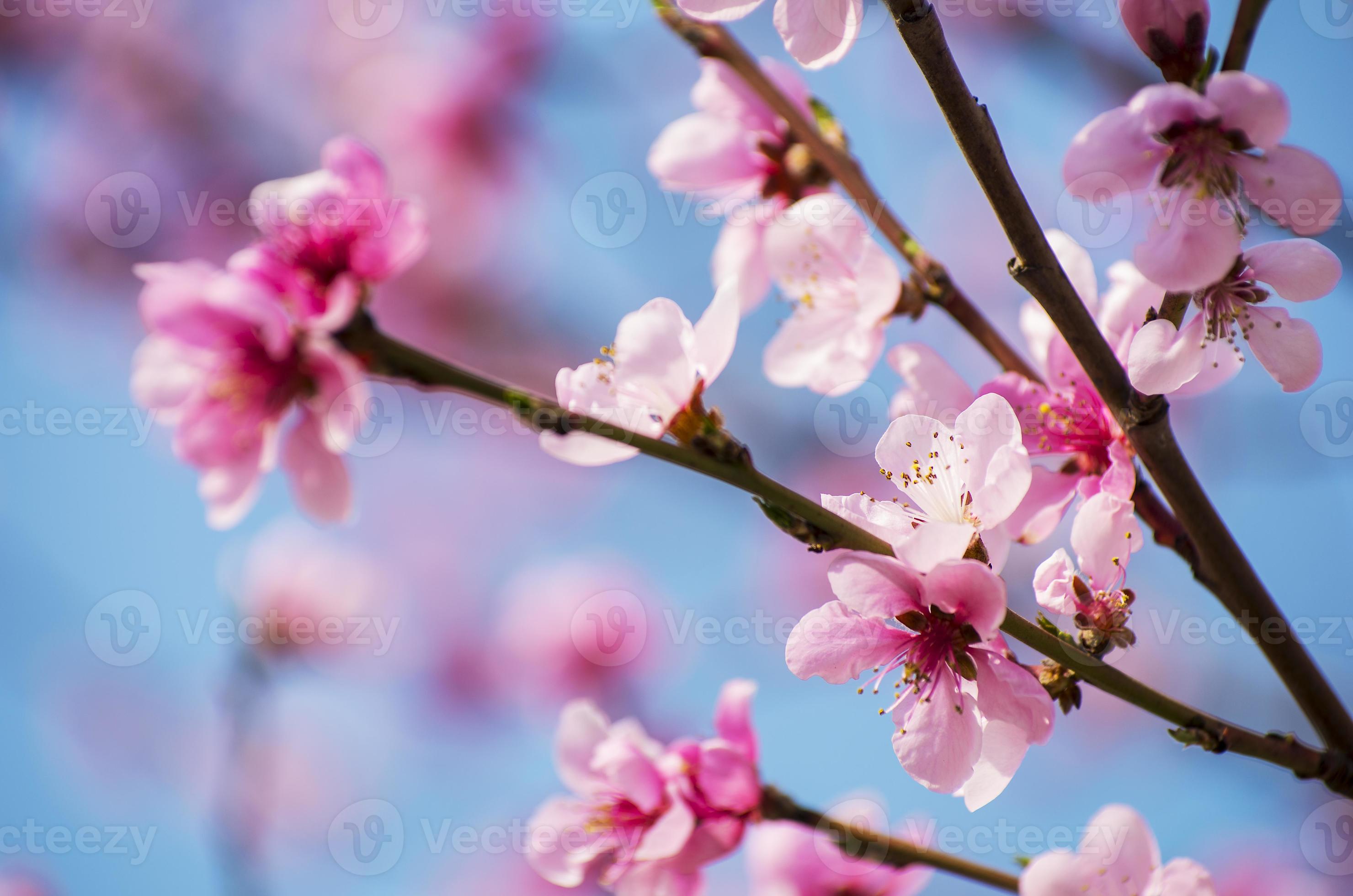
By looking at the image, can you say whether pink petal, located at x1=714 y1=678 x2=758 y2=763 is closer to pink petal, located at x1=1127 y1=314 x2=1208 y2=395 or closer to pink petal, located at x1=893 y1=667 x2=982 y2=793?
pink petal, located at x1=893 y1=667 x2=982 y2=793

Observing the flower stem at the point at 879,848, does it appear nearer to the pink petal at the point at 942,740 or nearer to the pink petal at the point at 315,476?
the pink petal at the point at 942,740

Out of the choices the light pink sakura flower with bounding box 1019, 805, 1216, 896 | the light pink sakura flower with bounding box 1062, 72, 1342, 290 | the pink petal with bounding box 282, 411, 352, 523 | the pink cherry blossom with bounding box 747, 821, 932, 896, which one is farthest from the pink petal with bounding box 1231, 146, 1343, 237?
the pink cherry blossom with bounding box 747, 821, 932, 896

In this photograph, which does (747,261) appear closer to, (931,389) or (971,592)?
(931,389)

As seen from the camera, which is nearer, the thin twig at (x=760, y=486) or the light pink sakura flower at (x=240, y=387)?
the thin twig at (x=760, y=486)

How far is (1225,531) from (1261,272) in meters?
0.25

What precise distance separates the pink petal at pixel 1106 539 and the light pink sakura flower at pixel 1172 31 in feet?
1.29

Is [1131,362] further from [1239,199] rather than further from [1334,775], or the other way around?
[1334,775]

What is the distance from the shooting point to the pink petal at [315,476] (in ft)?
3.41

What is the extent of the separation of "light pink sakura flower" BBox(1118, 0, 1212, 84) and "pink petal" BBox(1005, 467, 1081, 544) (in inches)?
17.2

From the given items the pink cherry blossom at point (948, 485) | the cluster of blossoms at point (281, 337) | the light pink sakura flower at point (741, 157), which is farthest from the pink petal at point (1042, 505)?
the cluster of blossoms at point (281, 337)

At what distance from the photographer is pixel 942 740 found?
929 millimetres

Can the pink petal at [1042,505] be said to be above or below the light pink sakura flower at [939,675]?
above

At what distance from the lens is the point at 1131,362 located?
2.76 ft

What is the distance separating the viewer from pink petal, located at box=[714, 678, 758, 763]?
126 centimetres
